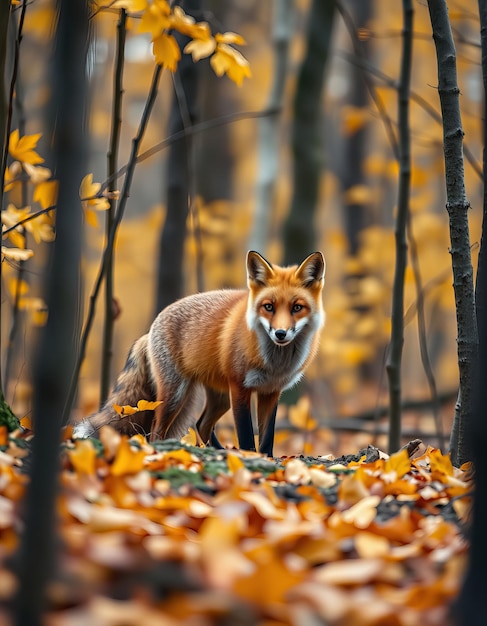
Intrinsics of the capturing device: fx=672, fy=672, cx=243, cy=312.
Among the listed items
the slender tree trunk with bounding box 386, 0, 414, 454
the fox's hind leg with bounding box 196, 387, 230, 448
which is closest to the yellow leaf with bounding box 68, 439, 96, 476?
the fox's hind leg with bounding box 196, 387, 230, 448

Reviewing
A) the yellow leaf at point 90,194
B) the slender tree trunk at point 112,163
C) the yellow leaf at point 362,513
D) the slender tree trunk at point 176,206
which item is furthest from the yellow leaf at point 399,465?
the slender tree trunk at point 176,206

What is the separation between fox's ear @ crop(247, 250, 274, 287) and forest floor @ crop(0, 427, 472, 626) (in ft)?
8.04

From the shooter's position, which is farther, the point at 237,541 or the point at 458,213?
the point at 458,213

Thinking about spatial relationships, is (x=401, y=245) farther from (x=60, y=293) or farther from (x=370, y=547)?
(x=60, y=293)

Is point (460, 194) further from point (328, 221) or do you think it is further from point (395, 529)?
point (328, 221)

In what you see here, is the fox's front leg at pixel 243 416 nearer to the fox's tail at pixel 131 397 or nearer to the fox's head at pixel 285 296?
the fox's head at pixel 285 296

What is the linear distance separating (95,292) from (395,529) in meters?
3.22

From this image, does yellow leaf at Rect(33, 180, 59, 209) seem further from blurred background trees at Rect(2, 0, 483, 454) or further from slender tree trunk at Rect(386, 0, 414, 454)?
slender tree trunk at Rect(386, 0, 414, 454)

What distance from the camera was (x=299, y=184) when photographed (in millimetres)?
10445

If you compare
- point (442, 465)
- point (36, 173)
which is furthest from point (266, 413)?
point (36, 173)

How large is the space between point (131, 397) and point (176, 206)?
3269 mm

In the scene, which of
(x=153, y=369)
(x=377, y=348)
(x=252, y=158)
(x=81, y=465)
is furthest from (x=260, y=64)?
(x=81, y=465)

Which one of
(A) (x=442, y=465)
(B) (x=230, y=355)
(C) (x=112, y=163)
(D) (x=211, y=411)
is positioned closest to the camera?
(A) (x=442, y=465)

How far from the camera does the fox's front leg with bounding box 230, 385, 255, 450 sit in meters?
5.20
